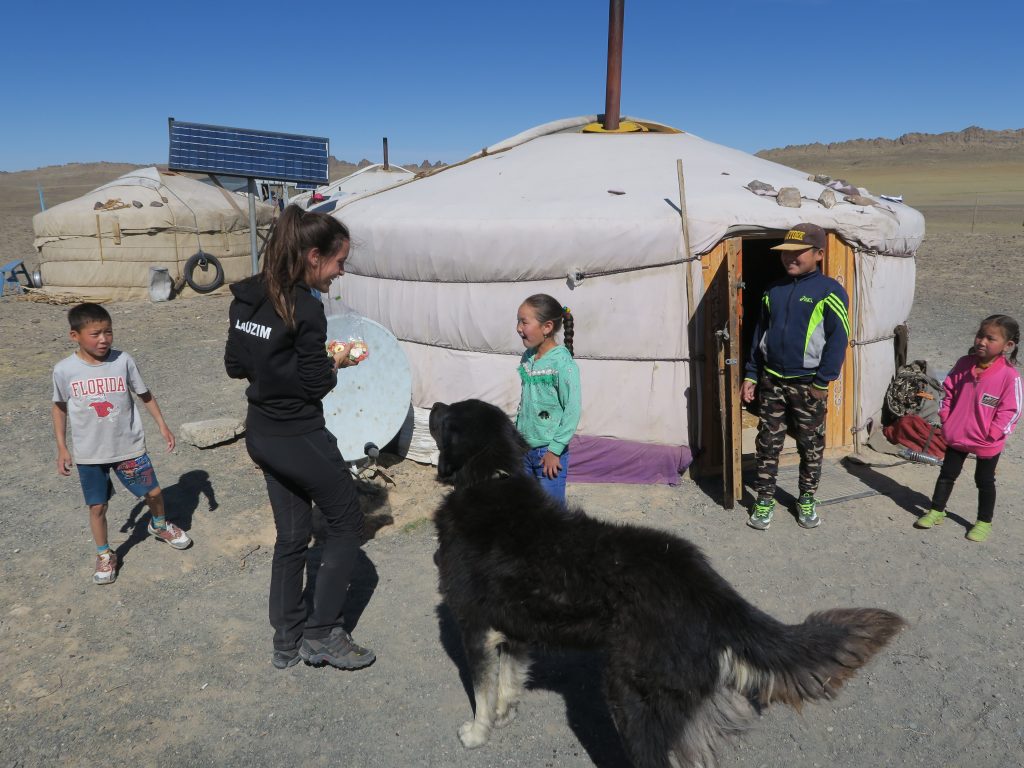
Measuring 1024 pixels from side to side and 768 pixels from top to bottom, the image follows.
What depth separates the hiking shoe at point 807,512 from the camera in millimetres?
4660

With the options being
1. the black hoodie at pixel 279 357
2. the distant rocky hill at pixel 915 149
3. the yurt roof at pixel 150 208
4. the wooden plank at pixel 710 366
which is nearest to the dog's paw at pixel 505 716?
the black hoodie at pixel 279 357

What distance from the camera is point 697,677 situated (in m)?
2.21

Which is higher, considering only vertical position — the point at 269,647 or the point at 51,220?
the point at 51,220

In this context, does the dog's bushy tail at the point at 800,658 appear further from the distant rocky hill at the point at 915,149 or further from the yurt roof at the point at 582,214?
the distant rocky hill at the point at 915,149

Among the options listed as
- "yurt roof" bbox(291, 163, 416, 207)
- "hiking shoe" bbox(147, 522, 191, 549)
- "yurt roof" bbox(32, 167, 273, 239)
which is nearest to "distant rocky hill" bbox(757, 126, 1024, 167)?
"yurt roof" bbox(291, 163, 416, 207)

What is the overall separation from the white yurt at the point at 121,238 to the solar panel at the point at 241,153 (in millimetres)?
1702

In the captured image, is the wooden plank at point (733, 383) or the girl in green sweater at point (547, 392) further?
the wooden plank at point (733, 383)

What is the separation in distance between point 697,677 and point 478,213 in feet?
14.1

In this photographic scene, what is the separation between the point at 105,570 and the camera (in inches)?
158

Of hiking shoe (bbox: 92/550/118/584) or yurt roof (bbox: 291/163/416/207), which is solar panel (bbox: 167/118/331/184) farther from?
hiking shoe (bbox: 92/550/118/584)

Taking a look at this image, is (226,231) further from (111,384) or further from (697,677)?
(697,677)

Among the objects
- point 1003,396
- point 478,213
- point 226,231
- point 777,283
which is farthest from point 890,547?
point 226,231

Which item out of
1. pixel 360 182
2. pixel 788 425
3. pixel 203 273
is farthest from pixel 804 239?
pixel 360 182

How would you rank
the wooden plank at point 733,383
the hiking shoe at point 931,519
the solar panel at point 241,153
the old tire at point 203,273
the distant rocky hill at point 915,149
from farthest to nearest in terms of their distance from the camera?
the distant rocky hill at point 915,149, the old tire at point 203,273, the solar panel at point 241,153, the wooden plank at point 733,383, the hiking shoe at point 931,519
